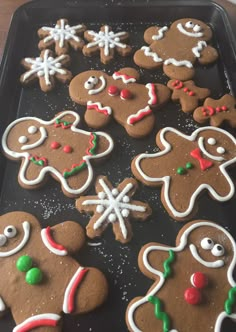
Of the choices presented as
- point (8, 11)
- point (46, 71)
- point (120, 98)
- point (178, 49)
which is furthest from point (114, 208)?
point (8, 11)

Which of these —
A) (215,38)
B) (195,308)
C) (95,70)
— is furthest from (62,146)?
(215,38)

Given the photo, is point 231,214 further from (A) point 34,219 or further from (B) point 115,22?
(B) point 115,22

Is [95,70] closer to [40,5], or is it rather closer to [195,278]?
[40,5]

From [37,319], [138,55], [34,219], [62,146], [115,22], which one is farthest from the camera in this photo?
[115,22]

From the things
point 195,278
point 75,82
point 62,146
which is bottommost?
point 195,278

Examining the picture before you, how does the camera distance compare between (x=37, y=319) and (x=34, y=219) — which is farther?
(x=34, y=219)

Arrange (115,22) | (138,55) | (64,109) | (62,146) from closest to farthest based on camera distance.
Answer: (62,146)
(64,109)
(138,55)
(115,22)

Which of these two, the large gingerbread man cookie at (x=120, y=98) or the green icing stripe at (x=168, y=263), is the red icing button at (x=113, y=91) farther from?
the green icing stripe at (x=168, y=263)

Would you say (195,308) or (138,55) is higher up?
(138,55)
